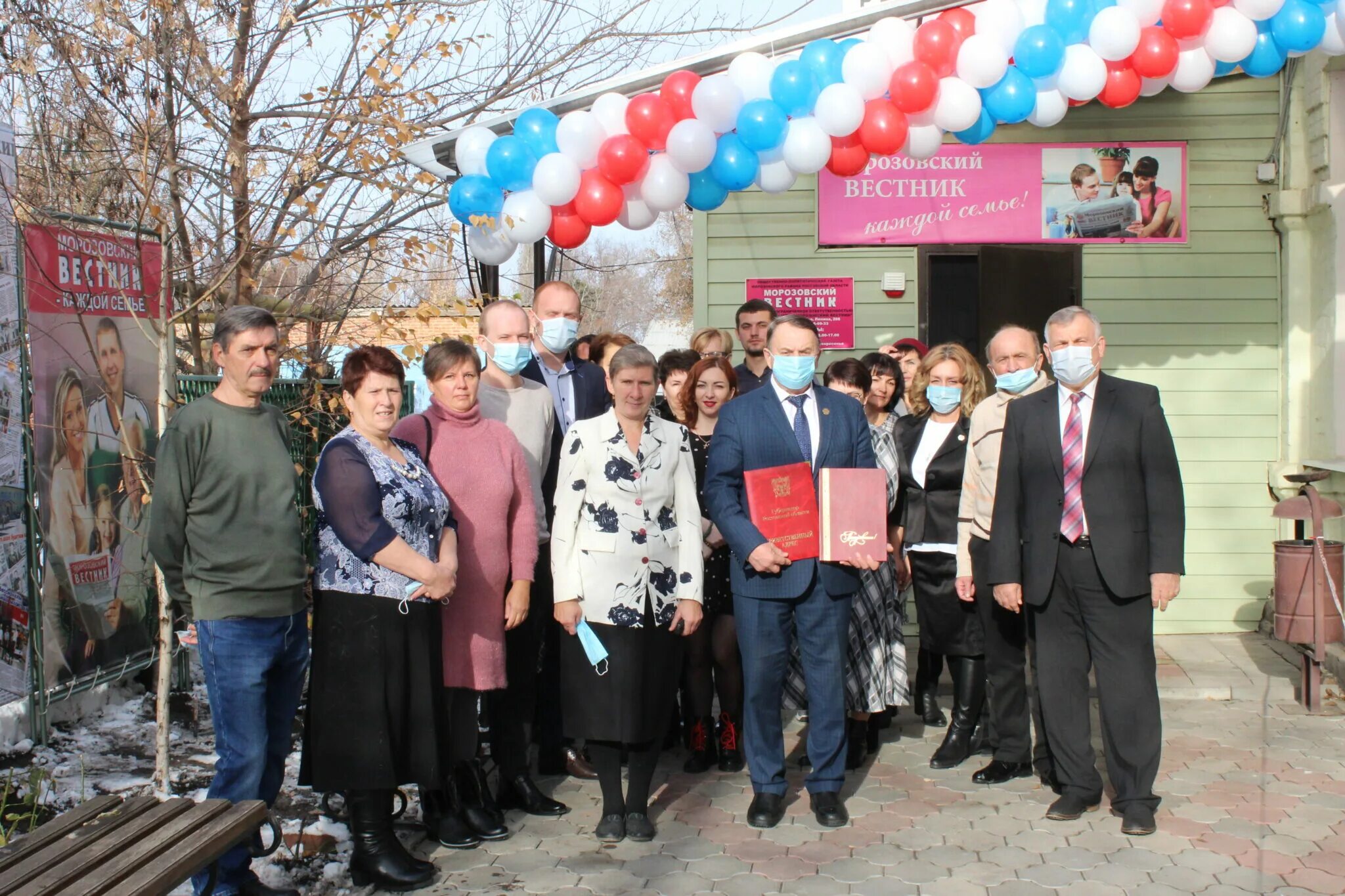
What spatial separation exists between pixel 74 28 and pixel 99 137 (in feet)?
1.64

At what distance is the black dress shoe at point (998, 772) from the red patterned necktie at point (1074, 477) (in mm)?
1246

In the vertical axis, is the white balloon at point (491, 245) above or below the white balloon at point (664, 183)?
below

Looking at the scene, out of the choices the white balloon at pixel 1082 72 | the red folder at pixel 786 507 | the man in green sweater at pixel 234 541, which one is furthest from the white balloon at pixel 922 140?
the man in green sweater at pixel 234 541

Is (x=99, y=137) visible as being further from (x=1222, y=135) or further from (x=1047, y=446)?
(x=1222, y=135)

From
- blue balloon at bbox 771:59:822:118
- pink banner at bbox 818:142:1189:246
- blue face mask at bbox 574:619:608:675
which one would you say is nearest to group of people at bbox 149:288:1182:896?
blue face mask at bbox 574:619:608:675

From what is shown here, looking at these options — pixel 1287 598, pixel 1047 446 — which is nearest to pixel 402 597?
pixel 1047 446

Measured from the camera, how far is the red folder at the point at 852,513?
502 centimetres

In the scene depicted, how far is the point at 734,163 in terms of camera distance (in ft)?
19.6

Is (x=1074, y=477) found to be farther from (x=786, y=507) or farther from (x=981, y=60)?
(x=981, y=60)

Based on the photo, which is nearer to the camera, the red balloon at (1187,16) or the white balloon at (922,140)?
the red balloon at (1187,16)

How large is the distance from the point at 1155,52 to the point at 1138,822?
11.6 feet

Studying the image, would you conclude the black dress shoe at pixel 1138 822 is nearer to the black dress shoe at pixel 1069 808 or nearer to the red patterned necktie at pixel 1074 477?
the black dress shoe at pixel 1069 808

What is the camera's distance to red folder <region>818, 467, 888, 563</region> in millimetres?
5016

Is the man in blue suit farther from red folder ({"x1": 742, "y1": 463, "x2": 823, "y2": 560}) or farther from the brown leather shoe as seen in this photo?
the brown leather shoe
